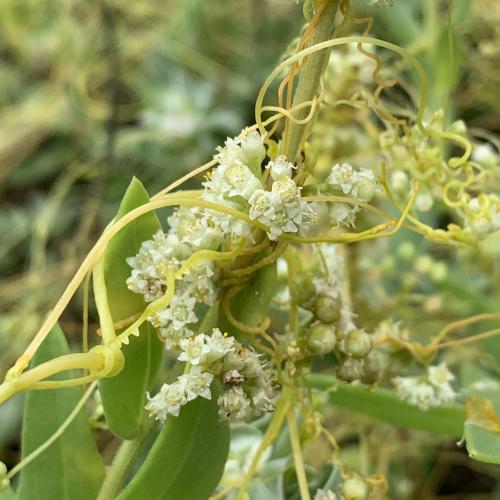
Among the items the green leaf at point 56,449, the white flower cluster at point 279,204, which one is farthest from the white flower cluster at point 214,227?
the green leaf at point 56,449

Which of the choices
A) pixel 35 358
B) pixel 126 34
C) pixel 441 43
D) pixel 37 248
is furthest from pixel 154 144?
pixel 35 358

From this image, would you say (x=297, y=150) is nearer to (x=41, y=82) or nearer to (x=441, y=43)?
(x=441, y=43)

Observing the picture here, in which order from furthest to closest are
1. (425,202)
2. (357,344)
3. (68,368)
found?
(425,202)
(357,344)
(68,368)

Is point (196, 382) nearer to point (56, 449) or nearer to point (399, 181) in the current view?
point (56, 449)

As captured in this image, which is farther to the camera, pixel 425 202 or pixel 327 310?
pixel 425 202

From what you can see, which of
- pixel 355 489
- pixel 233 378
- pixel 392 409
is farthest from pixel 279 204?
pixel 392 409

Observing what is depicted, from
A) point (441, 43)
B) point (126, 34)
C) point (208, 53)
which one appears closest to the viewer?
point (441, 43)

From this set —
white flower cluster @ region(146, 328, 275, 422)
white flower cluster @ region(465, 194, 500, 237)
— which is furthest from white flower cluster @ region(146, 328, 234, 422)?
white flower cluster @ region(465, 194, 500, 237)
